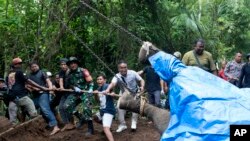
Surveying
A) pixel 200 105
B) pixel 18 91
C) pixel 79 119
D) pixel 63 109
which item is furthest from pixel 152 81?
pixel 200 105

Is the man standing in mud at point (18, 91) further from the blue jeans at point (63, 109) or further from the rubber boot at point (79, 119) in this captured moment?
the rubber boot at point (79, 119)

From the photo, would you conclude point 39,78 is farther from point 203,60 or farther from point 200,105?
point 200,105

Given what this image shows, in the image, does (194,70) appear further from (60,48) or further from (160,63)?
(60,48)

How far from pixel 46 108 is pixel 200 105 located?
18.6 feet

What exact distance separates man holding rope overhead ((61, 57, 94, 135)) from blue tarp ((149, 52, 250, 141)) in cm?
406

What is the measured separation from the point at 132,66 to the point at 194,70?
8.57m

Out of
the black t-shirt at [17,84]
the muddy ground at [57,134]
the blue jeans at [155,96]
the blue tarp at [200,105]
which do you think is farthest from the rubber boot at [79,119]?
the blue tarp at [200,105]

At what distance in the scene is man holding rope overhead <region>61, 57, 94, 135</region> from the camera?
9.21 m

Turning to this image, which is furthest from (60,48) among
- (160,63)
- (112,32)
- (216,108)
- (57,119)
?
(216,108)

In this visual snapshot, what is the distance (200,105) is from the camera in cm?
462

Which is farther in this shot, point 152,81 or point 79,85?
point 152,81

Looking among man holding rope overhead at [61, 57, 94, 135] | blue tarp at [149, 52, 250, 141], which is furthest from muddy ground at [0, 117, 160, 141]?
blue tarp at [149, 52, 250, 141]

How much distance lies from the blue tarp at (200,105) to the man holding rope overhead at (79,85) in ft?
13.3

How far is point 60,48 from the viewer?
13.6m
